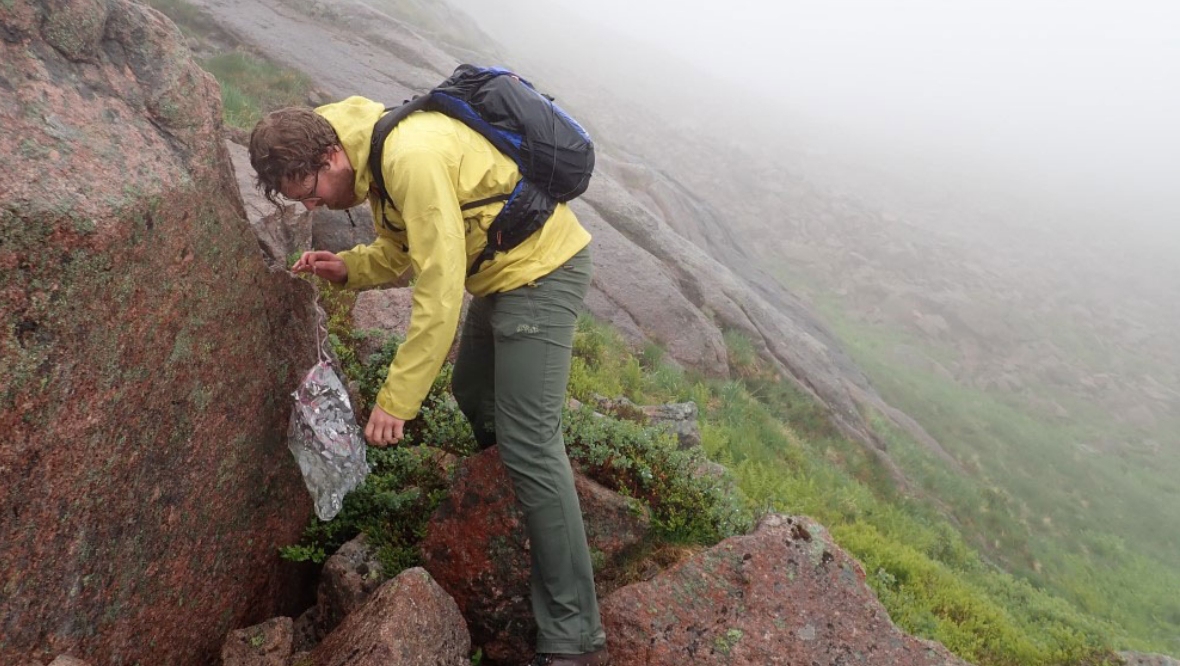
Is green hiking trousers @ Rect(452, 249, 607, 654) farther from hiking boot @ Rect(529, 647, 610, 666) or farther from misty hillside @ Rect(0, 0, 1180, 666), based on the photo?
misty hillside @ Rect(0, 0, 1180, 666)

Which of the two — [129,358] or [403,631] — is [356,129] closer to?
[129,358]

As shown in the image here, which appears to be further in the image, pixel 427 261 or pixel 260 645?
pixel 260 645

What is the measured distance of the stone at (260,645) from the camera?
3.93 m

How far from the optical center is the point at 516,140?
13.0 feet

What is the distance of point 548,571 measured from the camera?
416 cm

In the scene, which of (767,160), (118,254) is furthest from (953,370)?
(118,254)

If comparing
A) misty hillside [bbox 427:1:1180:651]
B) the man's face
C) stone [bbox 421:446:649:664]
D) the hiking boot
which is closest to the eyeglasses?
the man's face

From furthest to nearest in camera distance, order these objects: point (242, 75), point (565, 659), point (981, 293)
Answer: point (981, 293) < point (242, 75) < point (565, 659)

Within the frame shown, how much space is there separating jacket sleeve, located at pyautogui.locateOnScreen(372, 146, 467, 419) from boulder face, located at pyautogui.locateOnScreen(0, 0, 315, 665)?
3.66 ft

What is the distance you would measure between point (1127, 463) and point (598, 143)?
20.2 metres

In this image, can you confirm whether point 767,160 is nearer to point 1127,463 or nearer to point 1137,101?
point 1127,463

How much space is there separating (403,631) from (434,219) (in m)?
2.12

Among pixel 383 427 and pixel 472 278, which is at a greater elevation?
pixel 472 278

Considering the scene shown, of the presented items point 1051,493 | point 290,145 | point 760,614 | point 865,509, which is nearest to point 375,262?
point 290,145
